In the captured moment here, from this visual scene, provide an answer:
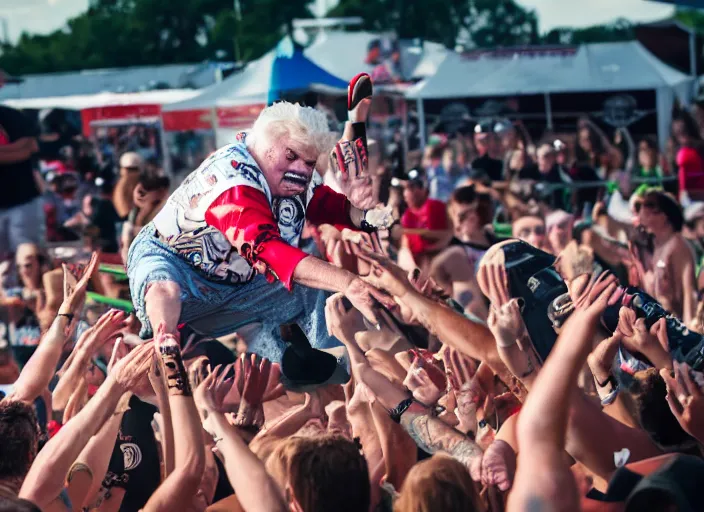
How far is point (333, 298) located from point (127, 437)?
802 millimetres

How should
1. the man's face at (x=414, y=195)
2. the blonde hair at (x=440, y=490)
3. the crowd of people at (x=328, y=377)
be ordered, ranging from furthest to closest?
the man's face at (x=414, y=195) < the crowd of people at (x=328, y=377) < the blonde hair at (x=440, y=490)

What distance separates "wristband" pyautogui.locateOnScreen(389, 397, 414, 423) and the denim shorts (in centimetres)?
51

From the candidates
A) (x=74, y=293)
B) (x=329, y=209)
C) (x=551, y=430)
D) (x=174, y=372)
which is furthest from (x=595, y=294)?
(x=74, y=293)

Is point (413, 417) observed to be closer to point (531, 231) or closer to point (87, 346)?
point (87, 346)

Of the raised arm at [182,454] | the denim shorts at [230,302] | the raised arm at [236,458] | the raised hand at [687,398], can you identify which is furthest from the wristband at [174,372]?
the raised hand at [687,398]

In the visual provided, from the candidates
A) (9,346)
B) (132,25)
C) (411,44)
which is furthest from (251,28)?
(9,346)

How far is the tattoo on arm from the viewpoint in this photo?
112 inches

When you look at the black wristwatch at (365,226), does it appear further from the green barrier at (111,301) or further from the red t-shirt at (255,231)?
the green barrier at (111,301)

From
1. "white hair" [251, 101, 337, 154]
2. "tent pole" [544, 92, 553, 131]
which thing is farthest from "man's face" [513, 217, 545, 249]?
"tent pole" [544, 92, 553, 131]

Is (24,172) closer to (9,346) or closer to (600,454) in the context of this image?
(9,346)

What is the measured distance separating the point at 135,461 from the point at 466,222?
10.6 ft

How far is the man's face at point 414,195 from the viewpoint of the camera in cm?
649

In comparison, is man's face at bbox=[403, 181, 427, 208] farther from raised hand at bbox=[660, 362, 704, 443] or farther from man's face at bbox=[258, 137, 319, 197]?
raised hand at bbox=[660, 362, 704, 443]

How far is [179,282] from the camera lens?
3322 mm
